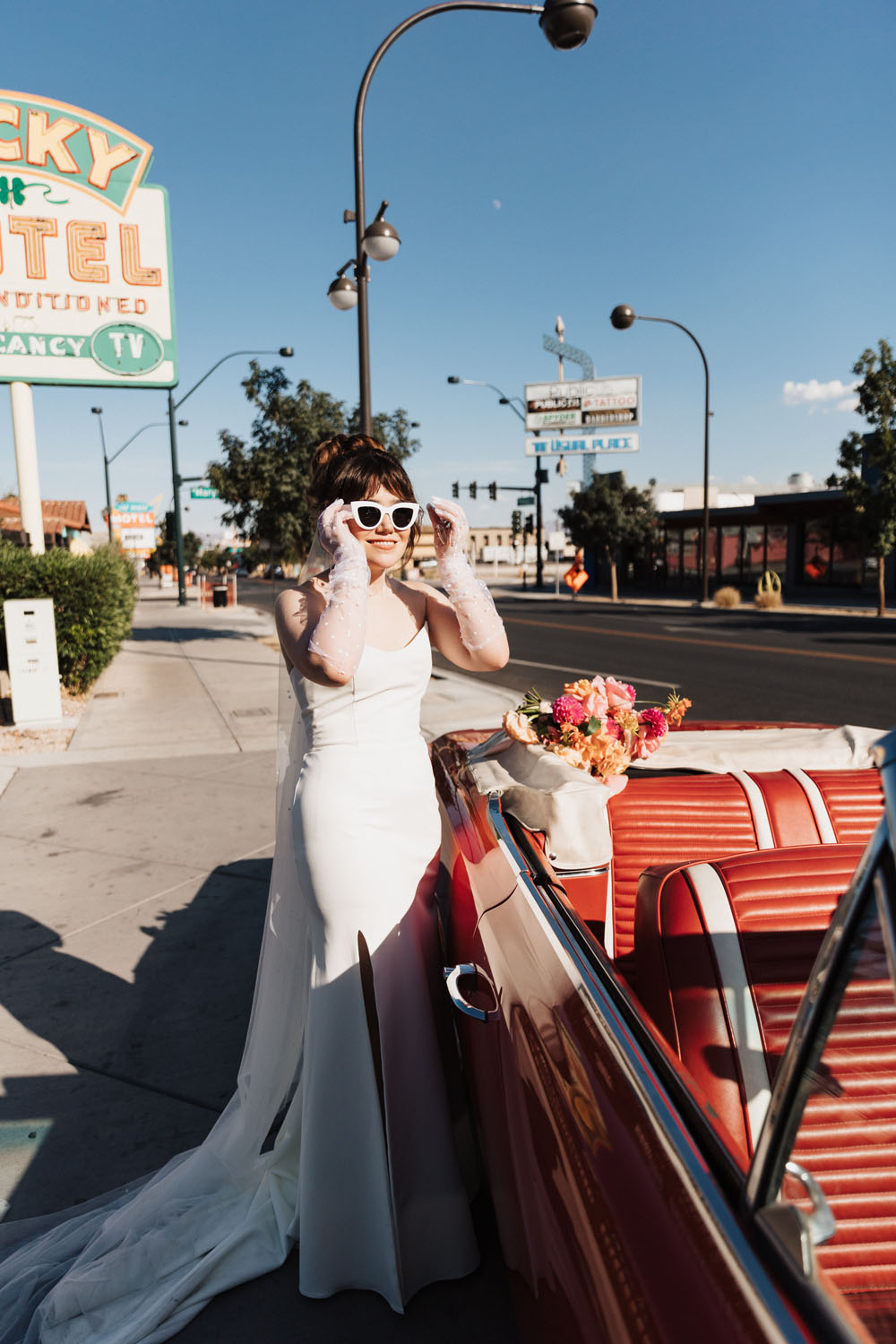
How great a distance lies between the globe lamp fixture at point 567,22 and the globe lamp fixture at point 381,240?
2.06 metres

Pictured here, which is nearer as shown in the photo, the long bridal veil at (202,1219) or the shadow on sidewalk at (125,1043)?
the long bridal veil at (202,1219)

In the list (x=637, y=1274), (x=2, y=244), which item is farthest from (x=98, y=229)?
(x=637, y=1274)

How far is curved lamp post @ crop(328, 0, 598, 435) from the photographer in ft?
24.5

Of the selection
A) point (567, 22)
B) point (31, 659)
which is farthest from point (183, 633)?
point (567, 22)

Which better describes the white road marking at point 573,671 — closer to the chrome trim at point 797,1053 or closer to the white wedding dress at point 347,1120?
the white wedding dress at point 347,1120

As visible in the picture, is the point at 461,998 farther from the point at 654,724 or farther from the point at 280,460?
the point at 280,460

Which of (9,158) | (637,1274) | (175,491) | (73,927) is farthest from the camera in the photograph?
(175,491)

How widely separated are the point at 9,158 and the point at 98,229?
1.13 meters

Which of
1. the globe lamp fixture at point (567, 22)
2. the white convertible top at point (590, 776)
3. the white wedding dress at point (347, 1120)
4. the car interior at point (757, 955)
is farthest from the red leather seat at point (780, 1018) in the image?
the globe lamp fixture at point (567, 22)

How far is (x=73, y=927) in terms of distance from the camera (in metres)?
4.20

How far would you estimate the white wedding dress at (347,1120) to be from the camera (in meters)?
2.11

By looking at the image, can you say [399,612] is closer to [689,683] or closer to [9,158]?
[689,683]

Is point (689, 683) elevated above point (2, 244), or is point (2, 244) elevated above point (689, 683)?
point (2, 244)

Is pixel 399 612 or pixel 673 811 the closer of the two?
pixel 399 612
